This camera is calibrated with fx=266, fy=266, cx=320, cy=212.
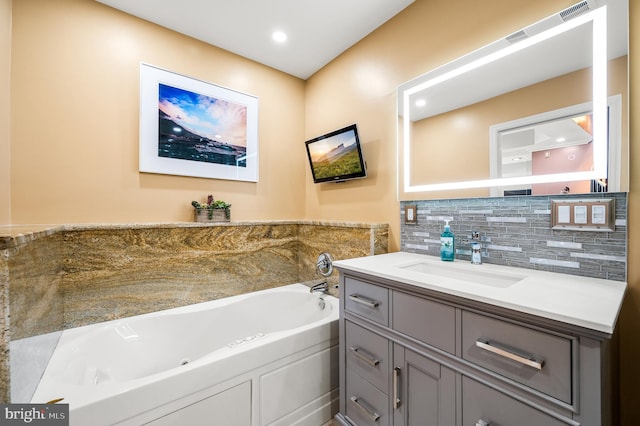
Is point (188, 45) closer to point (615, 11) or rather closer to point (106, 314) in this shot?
point (106, 314)

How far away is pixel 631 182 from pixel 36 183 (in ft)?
10.1

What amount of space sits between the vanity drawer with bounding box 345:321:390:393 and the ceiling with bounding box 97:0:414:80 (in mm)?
2101

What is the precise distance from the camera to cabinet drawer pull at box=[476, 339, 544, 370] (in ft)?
2.57

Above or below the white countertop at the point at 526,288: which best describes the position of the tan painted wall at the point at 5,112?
above

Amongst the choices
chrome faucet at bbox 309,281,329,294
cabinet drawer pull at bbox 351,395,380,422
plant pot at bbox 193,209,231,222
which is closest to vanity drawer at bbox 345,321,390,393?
cabinet drawer pull at bbox 351,395,380,422

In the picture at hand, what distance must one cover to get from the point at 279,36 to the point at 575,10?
6.04 feet

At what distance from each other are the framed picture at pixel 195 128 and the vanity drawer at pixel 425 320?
179 cm

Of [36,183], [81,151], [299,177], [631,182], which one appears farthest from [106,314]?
[631,182]

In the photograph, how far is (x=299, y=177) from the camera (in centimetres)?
282

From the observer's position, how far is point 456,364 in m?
0.99

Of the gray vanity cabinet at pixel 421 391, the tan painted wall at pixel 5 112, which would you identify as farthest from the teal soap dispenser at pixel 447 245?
the tan painted wall at pixel 5 112

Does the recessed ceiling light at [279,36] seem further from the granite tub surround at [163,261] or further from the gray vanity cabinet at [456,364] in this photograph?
the gray vanity cabinet at [456,364]

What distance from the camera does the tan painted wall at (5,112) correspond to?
1.45m

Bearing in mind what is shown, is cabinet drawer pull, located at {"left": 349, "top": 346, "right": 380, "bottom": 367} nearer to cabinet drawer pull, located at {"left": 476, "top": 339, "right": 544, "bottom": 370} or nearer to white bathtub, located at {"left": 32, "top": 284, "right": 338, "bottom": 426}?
white bathtub, located at {"left": 32, "top": 284, "right": 338, "bottom": 426}
